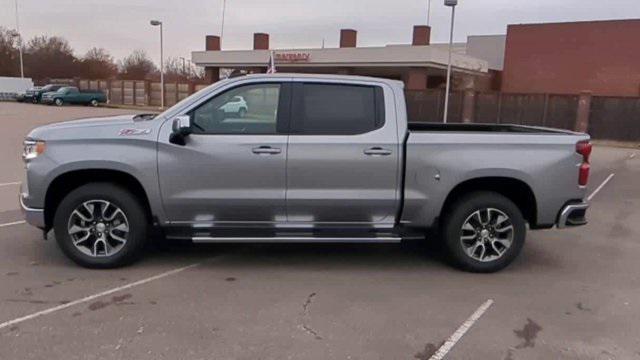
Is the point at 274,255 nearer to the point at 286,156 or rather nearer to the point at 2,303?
the point at 286,156

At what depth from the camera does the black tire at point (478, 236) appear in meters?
5.31

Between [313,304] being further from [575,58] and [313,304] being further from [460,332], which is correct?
[575,58]

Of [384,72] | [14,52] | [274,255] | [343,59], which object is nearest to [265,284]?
[274,255]

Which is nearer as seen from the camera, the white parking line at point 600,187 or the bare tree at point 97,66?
the white parking line at point 600,187

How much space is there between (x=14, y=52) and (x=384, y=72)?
4900cm

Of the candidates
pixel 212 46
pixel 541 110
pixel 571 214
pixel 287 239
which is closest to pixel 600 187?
pixel 571 214

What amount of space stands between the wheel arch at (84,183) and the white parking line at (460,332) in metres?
3.00

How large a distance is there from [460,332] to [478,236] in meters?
1.56

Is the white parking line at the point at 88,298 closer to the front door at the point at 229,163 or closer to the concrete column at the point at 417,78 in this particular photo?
the front door at the point at 229,163

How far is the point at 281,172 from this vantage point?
5.06 m

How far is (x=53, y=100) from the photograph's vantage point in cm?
4266

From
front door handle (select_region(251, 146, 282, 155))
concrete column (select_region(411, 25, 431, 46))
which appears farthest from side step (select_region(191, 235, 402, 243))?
concrete column (select_region(411, 25, 431, 46))

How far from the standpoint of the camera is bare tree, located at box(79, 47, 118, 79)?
6494 centimetres

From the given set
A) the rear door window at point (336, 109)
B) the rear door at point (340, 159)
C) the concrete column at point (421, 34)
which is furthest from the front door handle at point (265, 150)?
the concrete column at point (421, 34)
